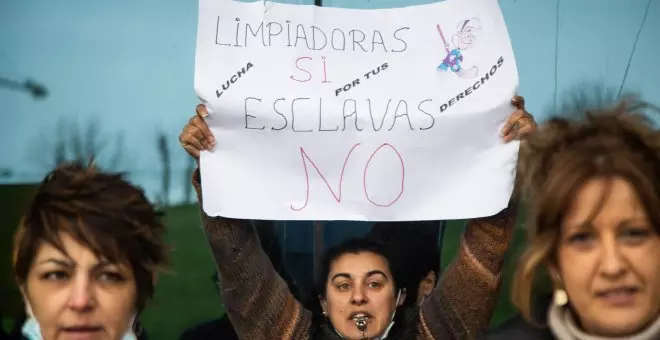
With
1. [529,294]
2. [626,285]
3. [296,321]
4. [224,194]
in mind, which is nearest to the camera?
[626,285]

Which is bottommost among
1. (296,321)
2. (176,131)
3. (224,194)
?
(296,321)

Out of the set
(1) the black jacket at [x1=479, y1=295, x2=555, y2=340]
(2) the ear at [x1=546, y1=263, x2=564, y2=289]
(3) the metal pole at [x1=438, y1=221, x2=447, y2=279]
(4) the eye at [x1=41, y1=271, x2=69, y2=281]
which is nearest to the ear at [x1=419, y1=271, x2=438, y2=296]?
(3) the metal pole at [x1=438, y1=221, x2=447, y2=279]

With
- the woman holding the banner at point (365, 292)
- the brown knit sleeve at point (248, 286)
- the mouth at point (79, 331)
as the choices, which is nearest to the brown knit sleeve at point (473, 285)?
the woman holding the banner at point (365, 292)

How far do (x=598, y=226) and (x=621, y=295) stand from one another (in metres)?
0.15

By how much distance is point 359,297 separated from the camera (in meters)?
1.88

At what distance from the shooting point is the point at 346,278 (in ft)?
6.28

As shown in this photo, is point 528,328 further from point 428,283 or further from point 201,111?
point 201,111

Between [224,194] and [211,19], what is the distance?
46cm

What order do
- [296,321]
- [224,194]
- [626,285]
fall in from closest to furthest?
1. [626,285]
2. [224,194]
3. [296,321]

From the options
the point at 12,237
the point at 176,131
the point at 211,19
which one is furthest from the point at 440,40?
the point at 12,237

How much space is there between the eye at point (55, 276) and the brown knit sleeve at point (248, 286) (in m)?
0.39

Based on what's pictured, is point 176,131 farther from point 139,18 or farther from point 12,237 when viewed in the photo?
point 12,237

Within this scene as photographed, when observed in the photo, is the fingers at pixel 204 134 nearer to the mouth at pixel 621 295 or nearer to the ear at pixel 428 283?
the ear at pixel 428 283

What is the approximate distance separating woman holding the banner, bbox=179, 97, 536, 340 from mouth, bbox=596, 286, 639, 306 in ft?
1.36
